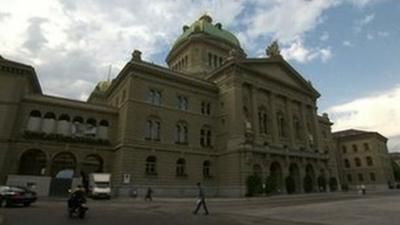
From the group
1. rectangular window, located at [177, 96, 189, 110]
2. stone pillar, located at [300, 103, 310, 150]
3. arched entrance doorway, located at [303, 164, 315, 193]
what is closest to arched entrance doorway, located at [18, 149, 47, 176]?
rectangular window, located at [177, 96, 189, 110]

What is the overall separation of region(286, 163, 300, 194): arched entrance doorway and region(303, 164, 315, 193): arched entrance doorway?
186cm

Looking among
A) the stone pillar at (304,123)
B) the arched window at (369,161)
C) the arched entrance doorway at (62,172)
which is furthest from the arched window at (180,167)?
the arched window at (369,161)

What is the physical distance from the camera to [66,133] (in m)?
37.2

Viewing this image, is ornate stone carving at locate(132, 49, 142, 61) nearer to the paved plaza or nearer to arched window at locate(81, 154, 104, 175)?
arched window at locate(81, 154, 104, 175)

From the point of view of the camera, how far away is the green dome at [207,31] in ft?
186

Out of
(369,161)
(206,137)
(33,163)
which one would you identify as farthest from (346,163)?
(33,163)

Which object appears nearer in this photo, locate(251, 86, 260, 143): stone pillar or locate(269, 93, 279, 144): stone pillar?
locate(251, 86, 260, 143): stone pillar

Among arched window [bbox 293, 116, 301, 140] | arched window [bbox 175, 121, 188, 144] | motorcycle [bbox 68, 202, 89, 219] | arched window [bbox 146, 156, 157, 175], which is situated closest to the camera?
motorcycle [bbox 68, 202, 89, 219]

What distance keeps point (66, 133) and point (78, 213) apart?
2395 centimetres

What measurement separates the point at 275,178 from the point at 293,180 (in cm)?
435

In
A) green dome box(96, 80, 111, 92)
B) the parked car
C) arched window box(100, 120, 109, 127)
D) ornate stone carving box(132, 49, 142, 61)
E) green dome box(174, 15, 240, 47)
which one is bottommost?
the parked car

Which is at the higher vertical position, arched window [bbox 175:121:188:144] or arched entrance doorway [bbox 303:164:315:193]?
arched window [bbox 175:121:188:144]

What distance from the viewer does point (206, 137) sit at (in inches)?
1686

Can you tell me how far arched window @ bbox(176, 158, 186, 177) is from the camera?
38.8 metres
